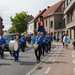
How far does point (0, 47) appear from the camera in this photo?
909cm

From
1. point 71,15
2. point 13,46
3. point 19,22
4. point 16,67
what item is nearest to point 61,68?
point 16,67

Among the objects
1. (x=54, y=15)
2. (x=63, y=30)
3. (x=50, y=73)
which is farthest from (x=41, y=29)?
(x=54, y=15)

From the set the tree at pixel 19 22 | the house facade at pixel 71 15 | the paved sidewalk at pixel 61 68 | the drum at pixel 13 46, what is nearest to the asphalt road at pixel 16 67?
the drum at pixel 13 46

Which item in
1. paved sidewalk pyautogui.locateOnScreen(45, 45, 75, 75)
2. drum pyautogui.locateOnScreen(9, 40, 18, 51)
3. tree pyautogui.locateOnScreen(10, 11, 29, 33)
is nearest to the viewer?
paved sidewalk pyautogui.locateOnScreen(45, 45, 75, 75)

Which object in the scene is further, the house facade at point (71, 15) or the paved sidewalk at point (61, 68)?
the house facade at point (71, 15)

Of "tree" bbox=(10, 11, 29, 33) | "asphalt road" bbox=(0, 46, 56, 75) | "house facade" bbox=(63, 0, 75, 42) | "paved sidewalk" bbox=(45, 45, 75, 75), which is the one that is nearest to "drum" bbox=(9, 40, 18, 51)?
"asphalt road" bbox=(0, 46, 56, 75)

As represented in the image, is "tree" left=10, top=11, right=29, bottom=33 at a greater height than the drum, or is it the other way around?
"tree" left=10, top=11, right=29, bottom=33

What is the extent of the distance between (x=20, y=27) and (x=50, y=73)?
41.7 m

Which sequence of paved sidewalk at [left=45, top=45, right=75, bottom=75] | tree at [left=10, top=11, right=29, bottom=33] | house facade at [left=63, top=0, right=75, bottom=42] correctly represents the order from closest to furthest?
paved sidewalk at [left=45, top=45, right=75, bottom=75]
house facade at [left=63, top=0, right=75, bottom=42]
tree at [left=10, top=11, right=29, bottom=33]

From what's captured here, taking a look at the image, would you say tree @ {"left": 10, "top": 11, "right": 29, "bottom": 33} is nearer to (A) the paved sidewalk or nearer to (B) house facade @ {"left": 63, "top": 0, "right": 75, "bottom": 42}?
(B) house facade @ {"left": 63, "top": 0, "right": 75, "bottom": 42}

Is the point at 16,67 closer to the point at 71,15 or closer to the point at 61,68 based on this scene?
the point at 61,68

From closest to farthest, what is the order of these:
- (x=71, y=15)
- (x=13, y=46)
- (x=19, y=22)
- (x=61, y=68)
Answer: (x=61, y=68), (x=13, y=46), (x=71, y=15), (x=19, y=22)

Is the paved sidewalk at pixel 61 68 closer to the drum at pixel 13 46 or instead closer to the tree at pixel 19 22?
the drum at pixel 13 46

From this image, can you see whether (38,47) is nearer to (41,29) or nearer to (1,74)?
(1,74)
